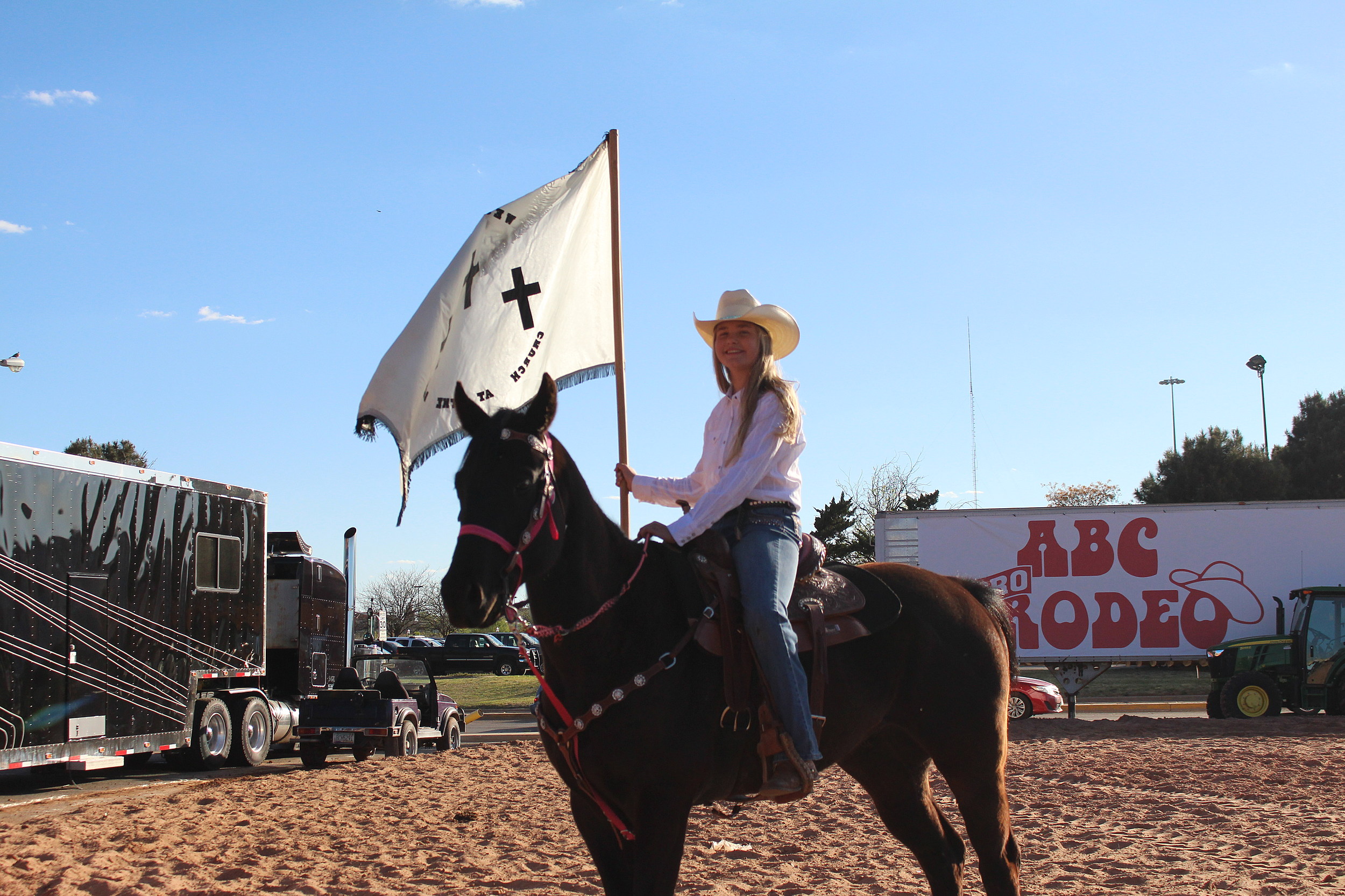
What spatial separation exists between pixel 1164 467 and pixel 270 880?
4595 cm

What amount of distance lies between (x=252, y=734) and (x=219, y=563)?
2.64 metres

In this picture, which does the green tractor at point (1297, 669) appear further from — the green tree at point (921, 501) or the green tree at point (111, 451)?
the green tree at point (111, 451)

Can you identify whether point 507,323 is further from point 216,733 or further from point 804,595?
point 216,733

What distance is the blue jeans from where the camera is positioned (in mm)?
3619

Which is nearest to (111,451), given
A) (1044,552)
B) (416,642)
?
(416,642)

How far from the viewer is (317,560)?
16.6 m

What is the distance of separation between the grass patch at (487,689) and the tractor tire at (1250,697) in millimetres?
13840

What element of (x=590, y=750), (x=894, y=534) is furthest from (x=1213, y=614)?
(x=590, y=750)

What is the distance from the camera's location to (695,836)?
290 inches

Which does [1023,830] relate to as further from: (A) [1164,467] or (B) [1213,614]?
(A) [1164,467]

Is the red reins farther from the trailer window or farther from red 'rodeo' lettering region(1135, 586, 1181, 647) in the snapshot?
red 'rodeo' lettering region(1135, 586, 1181, 647)

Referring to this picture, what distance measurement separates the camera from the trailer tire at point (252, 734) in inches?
548

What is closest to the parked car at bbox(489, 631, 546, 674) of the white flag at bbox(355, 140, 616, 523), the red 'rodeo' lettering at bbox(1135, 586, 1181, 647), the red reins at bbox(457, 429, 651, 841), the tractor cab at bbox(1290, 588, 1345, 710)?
the red reins at bbox(457, 429, 651, 841)

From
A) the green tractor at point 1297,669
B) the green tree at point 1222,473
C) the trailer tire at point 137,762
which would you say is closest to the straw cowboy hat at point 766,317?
the trailer tire at point 137,762
